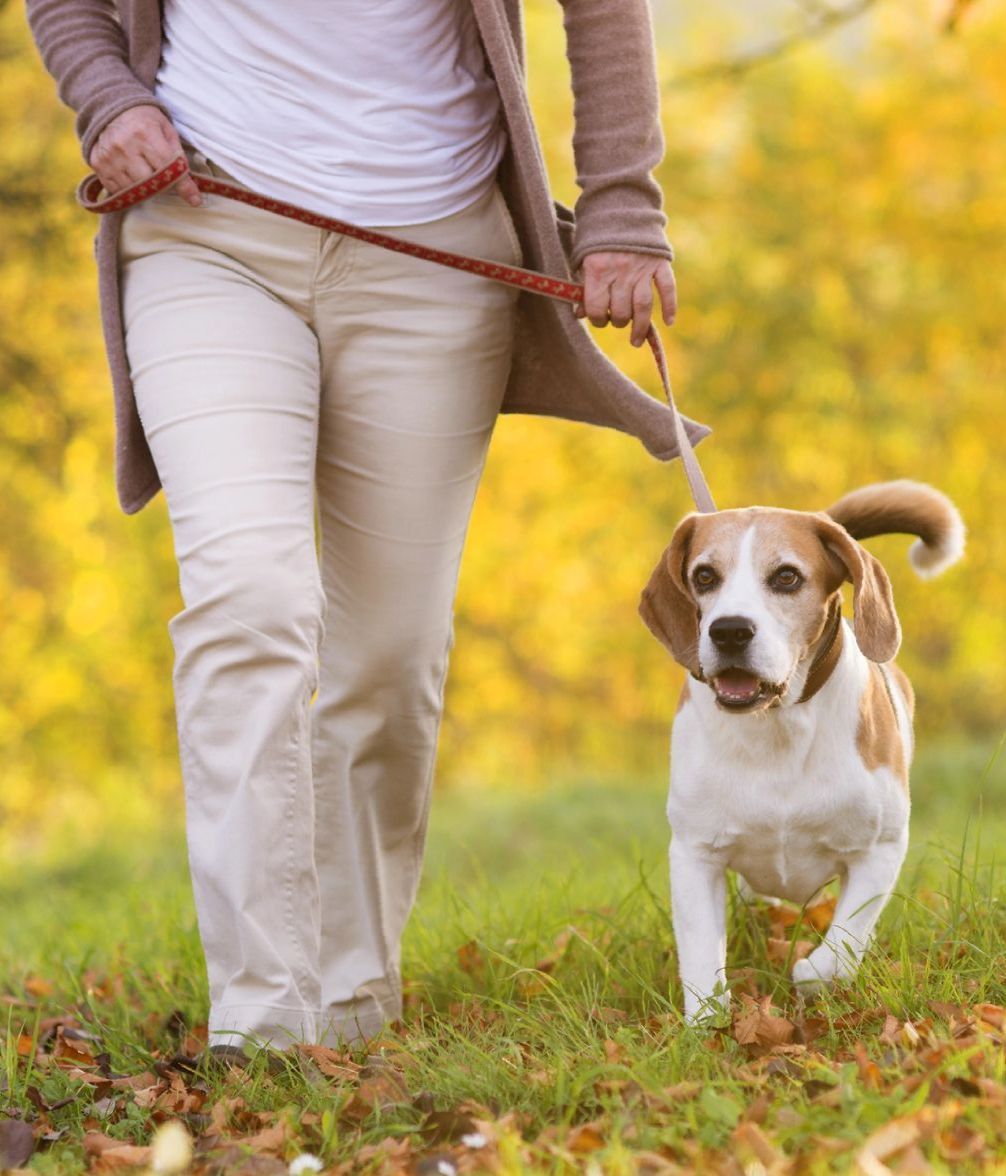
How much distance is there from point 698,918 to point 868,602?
681 millimetres

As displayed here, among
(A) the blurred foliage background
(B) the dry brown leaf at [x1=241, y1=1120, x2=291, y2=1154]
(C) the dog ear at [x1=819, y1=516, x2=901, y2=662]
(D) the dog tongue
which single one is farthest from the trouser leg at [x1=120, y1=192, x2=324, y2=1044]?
(A) the blurred foliage background

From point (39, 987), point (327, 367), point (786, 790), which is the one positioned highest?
point (327, 367)

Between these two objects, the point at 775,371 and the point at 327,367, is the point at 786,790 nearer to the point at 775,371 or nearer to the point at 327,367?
the point at 327,367

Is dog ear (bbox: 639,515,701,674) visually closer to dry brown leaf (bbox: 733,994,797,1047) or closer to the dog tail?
the dog tail

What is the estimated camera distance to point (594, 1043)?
2812mm

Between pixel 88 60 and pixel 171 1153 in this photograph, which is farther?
pixel 88 60

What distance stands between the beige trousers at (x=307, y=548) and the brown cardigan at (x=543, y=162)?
0.09 metres

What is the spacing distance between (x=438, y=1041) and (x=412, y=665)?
803mm

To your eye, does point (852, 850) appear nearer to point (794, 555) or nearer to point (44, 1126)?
point (794, 555)

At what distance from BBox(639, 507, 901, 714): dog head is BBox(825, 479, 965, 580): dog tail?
515 millimetres

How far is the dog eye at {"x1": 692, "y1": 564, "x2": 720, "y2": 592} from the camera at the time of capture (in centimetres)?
331

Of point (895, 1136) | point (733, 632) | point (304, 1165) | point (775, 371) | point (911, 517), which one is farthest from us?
point (775, 371)

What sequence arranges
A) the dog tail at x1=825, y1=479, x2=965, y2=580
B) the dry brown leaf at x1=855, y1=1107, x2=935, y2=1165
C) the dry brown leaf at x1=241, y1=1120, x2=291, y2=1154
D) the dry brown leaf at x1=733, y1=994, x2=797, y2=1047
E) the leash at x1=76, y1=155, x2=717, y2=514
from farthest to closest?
the dog tail at x1=825, y1=479, x2=965, y2=580 → the leash at x1=76, y1=155, x2=717, y2=514 → the dry brown leaf at x1=733, y1=994, x2=797, y2=1047 → the dry brown leaf at x1=241, y1=1120, x2=291, y2=1154 → the dry brown leaf at x1=855, y1=1107, x2=935, y2=1165

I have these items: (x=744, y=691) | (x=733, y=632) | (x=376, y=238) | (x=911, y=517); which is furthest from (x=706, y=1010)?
(x=376, y=238)
